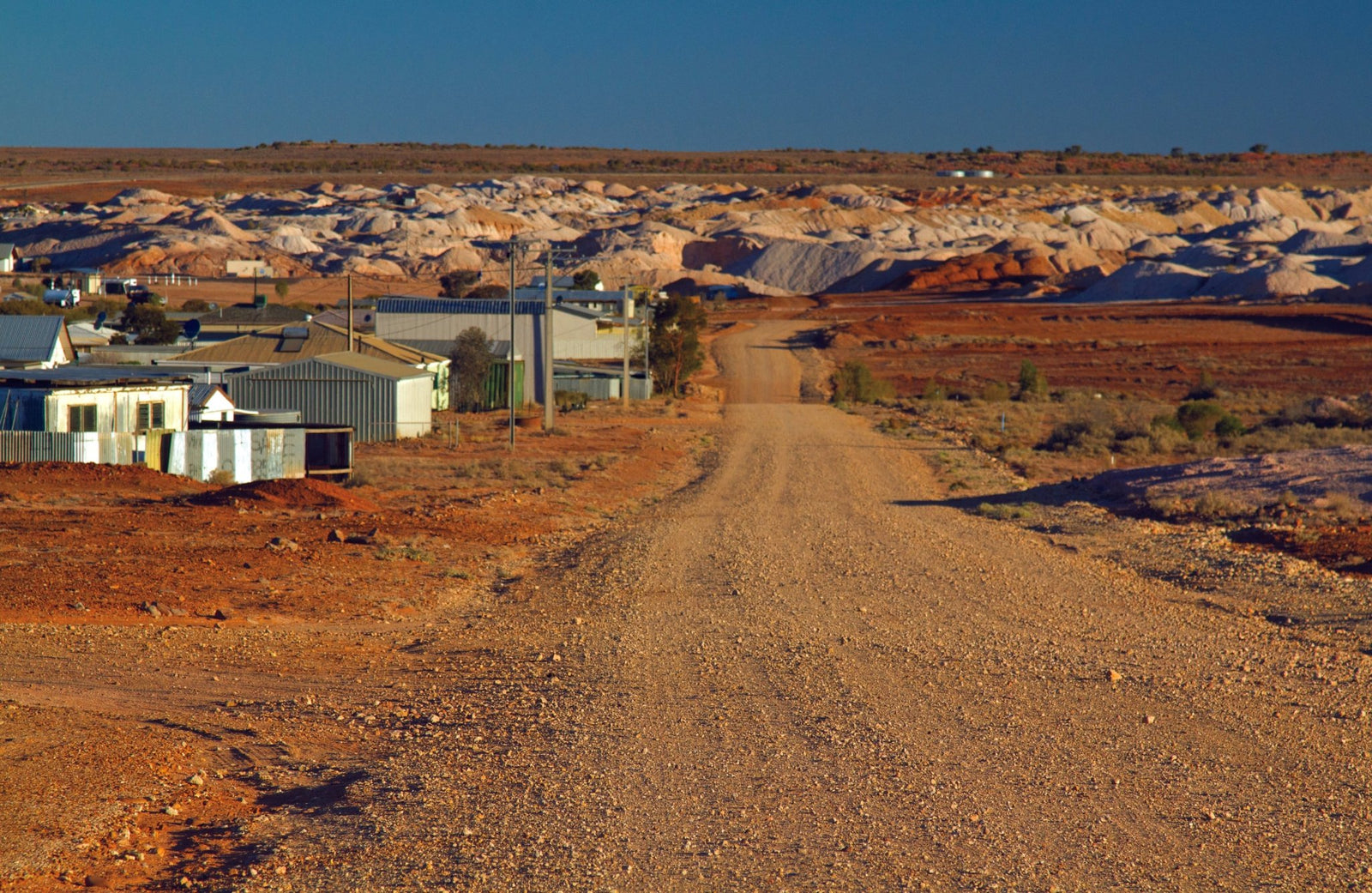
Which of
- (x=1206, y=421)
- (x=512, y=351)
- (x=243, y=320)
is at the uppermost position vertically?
(x=243, y=320)

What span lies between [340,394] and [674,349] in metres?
20.5

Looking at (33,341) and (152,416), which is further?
(33,341)

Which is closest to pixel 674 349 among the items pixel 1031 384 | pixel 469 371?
pixel 469 371

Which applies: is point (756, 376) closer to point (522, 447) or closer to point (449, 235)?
point (522, 447)

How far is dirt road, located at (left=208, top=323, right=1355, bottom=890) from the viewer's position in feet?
21.8

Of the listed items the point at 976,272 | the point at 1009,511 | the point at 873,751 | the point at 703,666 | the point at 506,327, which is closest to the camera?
the point at 873,751

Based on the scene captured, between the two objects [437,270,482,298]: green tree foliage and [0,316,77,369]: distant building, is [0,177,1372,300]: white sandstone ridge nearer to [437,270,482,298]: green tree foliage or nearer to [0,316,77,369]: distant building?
[437,270,482,298]: green tree foliage

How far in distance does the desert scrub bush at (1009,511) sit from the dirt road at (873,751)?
6.22 m

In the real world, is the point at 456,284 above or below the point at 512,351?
above

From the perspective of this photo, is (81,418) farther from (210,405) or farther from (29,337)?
(29,337)

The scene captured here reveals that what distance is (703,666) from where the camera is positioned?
11352 millimetres

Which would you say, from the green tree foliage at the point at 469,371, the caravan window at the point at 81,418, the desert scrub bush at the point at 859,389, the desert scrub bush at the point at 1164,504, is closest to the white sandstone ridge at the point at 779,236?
the desert scrub bush at the point at 859,389

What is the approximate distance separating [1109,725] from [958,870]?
3.34 meters

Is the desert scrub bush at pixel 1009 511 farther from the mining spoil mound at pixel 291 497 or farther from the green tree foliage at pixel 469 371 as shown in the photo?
Result: the green tree foliage at pixel 469 371
